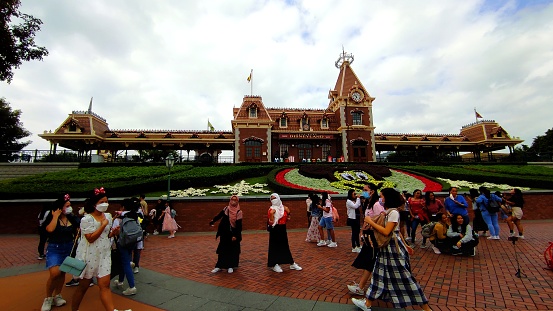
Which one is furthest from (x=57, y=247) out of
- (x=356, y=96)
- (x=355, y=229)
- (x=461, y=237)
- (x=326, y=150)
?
(x=356, y=96)

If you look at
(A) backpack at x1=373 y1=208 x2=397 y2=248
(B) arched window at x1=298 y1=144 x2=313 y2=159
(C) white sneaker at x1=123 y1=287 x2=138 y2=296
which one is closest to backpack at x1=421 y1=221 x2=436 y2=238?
(A) backpack at x1=373 y1=208 x2=397 y2=248

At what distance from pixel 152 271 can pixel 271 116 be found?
1221 inches

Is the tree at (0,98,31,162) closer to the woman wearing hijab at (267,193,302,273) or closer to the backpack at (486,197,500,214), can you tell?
the woman wearing hijab at (267,193,302,273)

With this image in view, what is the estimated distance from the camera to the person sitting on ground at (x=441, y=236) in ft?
23.7

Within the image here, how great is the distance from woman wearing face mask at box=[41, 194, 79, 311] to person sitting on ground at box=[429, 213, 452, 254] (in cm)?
879

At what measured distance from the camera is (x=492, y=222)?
9.05m

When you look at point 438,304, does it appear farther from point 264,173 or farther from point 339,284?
point 264,173

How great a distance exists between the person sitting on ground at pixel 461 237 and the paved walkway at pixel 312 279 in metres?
0.20

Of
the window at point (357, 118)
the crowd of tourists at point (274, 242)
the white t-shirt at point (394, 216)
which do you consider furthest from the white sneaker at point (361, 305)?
the window at point (357, 118)

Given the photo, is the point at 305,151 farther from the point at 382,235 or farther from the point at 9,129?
the point at 9,129

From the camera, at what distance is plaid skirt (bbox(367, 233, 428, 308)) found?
3.68m

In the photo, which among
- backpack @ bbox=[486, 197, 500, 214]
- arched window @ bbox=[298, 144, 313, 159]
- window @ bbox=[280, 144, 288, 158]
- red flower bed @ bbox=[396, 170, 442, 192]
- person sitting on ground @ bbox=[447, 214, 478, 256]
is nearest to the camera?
person sitting on ground @ bbox=[447, 214, 478, 256]

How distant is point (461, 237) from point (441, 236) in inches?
18.3

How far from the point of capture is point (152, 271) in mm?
6180
